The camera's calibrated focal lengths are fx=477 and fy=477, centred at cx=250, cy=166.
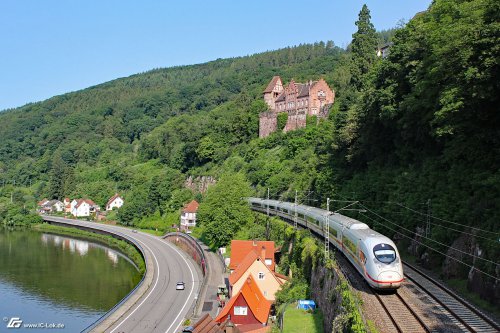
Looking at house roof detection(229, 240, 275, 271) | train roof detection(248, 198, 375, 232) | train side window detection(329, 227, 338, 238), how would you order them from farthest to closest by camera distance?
house roof detection(229, 240, 275, 271) → train side window detection(329, 227, 338, 238) → train roof detection(248, 198, 375, 232)

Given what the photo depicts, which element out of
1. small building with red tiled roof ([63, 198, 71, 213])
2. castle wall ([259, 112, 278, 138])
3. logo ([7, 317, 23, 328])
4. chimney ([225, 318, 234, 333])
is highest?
castle wall ([259, 112, 278, 138])

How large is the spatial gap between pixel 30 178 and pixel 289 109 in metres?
106

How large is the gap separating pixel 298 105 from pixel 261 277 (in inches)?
1903

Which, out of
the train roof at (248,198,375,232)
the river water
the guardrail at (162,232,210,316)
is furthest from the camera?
the river water

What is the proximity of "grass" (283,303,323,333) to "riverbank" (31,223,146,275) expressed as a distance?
126 ft

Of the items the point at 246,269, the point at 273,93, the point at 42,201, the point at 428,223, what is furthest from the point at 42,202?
the point at 428,223

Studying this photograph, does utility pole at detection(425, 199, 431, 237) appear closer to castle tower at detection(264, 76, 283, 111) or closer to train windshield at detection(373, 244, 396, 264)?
train windshield at detection(373, 244, 396, 264)

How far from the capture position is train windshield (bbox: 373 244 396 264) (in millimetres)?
19953

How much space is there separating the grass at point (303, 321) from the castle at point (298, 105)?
53709 mm

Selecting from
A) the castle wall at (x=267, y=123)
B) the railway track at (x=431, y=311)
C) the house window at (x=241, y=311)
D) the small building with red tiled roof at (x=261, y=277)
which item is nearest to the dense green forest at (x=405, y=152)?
the railway track at (x=431, y=311)

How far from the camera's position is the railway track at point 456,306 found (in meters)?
16.3

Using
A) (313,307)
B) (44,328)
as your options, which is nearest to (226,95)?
(44,328)

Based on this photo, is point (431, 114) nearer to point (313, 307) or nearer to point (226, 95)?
point (313, 307)

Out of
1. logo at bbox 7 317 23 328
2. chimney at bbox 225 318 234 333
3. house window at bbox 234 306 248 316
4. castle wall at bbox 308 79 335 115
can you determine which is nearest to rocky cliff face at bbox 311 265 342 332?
chimney at bbox 225 318 234 333
